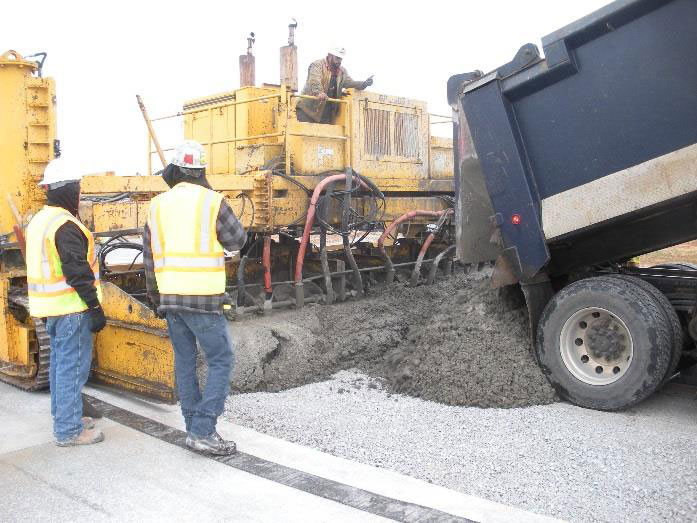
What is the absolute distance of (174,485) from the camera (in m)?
3.88

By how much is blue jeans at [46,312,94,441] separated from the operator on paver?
659mm

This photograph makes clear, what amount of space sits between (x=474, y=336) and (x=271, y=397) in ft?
5.39

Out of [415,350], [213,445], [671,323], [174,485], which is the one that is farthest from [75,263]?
[671,323]

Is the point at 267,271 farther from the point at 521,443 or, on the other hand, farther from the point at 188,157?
the point at 521,443

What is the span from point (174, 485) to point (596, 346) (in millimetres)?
2948

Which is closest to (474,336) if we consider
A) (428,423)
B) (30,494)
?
(428,423)

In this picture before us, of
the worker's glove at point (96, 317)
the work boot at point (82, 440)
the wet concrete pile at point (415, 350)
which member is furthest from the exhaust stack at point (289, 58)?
the work boot at point (82, 440)

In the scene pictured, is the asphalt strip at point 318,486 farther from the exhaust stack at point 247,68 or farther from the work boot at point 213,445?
the exhaust stack at point 247,68

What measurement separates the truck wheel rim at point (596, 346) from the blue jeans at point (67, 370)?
3.22 meters

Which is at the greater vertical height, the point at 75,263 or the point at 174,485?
the point at 75,263

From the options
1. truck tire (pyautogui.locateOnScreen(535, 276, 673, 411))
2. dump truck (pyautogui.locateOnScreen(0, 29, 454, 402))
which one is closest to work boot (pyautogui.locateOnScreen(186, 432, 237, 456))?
dump truck (pyautogui.locateOnScreen(0, 29, 454, 402))

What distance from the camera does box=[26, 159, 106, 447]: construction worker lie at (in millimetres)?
4523

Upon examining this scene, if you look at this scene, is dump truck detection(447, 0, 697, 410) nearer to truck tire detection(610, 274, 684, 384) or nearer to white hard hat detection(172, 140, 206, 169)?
truck tire detection(610, 274, 684, 384)

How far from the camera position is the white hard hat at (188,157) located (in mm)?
4289
